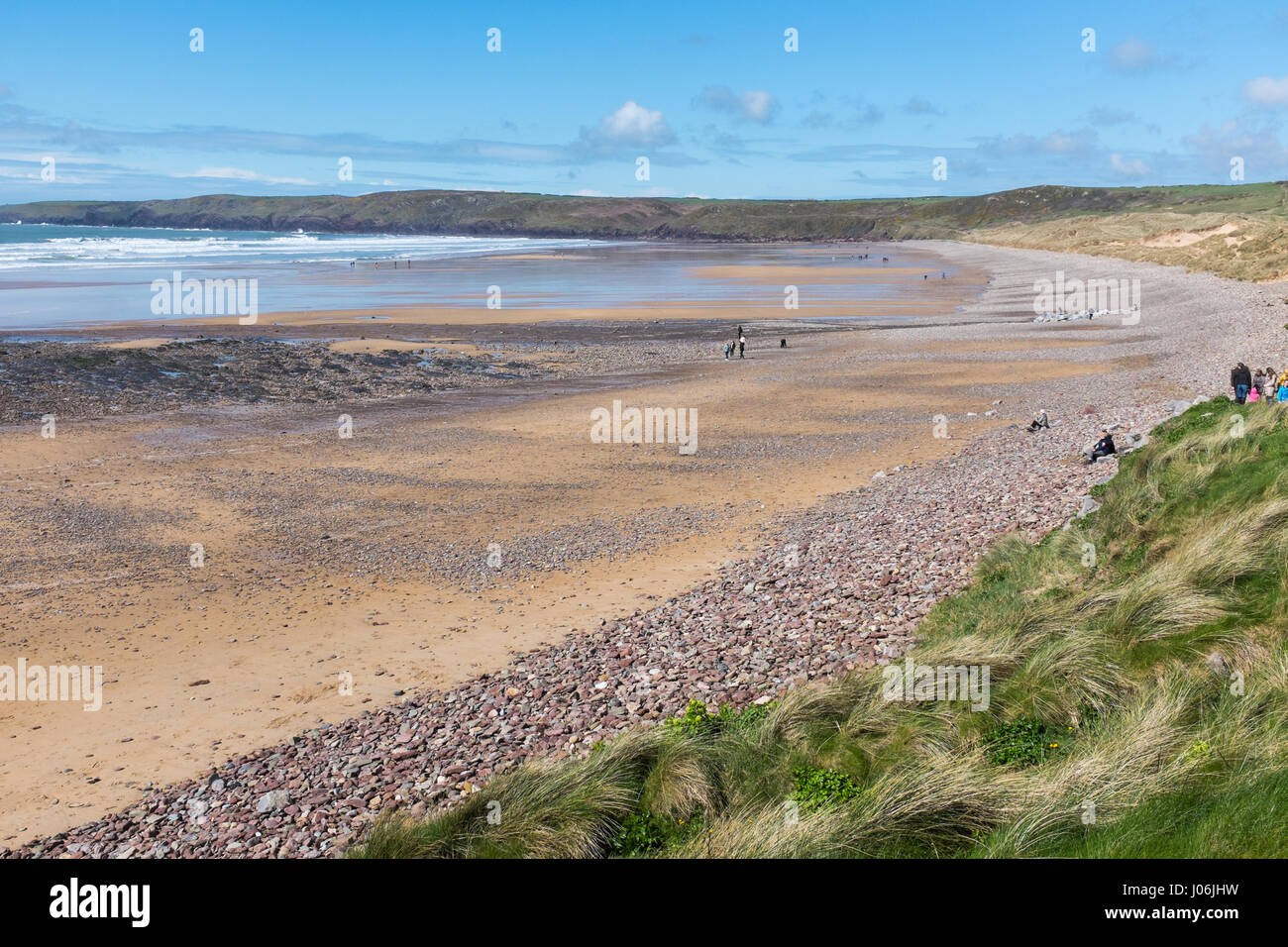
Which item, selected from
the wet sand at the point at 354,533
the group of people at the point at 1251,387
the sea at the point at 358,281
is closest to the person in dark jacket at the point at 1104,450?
the group of people at the point at 1251,387

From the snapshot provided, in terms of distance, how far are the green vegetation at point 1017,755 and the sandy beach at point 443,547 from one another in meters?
1.20

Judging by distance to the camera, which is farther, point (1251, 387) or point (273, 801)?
point (1251, 387)

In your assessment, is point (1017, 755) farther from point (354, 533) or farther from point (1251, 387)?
point (1251, 387)

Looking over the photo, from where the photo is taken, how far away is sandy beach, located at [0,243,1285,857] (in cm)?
828

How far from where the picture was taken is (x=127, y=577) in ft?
43.7

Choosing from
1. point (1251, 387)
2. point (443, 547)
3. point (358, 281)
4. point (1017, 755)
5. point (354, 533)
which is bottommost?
point (1017, 755)

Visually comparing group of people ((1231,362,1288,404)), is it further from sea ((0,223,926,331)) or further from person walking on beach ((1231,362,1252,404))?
sea ((0,223,926,331))

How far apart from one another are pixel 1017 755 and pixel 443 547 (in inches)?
396

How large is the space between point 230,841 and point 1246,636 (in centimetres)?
753

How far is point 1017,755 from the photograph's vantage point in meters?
6.27

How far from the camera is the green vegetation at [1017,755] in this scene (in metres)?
5.13

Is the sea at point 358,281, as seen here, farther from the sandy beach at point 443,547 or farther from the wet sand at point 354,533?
the wet sand at point 354,533

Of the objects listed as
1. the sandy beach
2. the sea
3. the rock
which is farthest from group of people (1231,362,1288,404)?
the sea

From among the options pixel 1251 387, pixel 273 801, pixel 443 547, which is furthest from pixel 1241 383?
pixel 273 801
